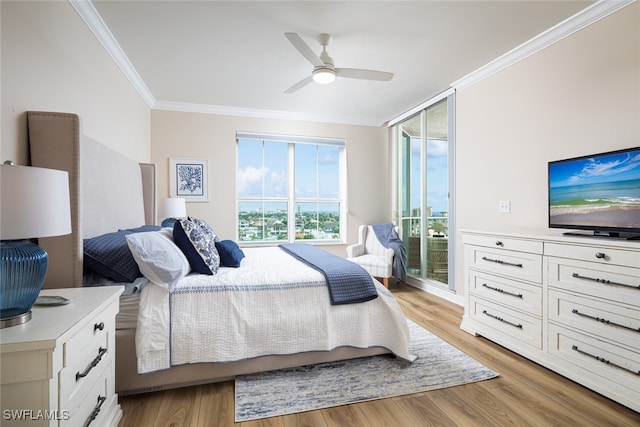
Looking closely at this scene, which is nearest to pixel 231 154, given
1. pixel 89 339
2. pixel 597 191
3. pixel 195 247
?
pixel 195 247

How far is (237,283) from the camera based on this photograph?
1959 millimetres

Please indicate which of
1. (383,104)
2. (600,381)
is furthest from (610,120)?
(383,104)

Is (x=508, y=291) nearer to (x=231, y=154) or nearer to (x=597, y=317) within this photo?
(x=597, y=317)

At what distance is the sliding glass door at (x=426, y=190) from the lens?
3887 millimetres

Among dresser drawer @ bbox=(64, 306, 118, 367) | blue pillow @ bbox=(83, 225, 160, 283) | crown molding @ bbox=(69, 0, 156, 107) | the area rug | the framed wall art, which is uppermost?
crown molding @ bbox=(69, 0, 156, 107)

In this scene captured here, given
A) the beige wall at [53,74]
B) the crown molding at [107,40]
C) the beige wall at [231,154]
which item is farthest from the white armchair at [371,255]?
the crown molding at [107,40]

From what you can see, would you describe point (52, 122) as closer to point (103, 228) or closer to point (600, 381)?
point (103, 228)

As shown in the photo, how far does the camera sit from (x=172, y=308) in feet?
5.93

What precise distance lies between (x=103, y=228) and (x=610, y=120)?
369cm

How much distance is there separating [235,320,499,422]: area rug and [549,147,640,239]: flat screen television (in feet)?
3.99

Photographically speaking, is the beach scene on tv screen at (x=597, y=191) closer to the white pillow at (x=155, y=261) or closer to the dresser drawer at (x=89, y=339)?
the white pillow at (x=155, y=261)

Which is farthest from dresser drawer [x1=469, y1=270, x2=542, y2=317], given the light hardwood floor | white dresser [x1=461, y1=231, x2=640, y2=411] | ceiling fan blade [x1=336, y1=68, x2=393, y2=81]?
ceiling fan blade [x1=336, y1=68, x2=393, y2=81]

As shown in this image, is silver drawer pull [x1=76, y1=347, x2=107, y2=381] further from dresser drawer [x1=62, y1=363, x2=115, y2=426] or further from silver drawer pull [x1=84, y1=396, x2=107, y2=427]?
silver drawer pull [x1=84, y1=396, x2=107, y2=427]

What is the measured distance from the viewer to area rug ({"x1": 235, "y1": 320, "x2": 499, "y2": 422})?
1764 millimetres
